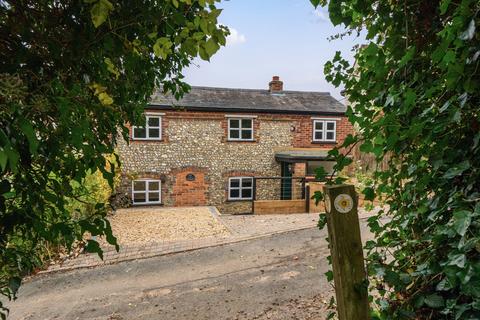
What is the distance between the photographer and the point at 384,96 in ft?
6.24

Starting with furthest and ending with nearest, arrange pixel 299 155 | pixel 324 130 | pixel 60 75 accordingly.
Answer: pixel 324 130, pixel 299 155, pixel 60 75

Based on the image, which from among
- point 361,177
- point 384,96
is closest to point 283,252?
point 361,177

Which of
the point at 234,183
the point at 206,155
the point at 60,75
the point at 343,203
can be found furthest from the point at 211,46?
the point at 234,183

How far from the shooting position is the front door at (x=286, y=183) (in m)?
15.1

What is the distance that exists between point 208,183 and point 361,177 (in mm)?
12361

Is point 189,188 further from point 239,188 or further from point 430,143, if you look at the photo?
point 430,143

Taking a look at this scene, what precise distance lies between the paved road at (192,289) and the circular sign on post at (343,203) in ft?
10.6

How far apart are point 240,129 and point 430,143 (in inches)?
556

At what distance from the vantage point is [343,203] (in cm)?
Answer: 140

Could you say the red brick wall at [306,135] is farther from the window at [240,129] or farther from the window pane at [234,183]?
the window pane at [234,183]

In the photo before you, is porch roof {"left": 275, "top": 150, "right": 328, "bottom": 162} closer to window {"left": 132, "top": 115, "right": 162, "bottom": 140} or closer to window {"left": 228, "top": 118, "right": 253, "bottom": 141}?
window {"left": 228, "top": 118, "right": 253, "bottom": 141}

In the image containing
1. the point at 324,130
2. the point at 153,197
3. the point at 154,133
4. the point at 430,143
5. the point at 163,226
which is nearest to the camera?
the point at 430,143

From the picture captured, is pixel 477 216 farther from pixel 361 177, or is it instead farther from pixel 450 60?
pixel 361 177

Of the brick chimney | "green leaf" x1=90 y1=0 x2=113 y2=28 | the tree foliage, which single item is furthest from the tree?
the brick chimney
